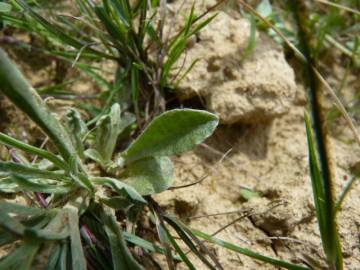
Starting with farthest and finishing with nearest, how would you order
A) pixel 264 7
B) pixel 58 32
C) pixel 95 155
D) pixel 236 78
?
pixel 264 7, pixel 236 78, pixel 58 32, pixel 95 155

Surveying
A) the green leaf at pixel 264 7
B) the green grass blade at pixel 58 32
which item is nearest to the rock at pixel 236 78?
the green leaf at pixel 264 7

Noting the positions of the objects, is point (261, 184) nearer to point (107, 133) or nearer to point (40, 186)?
point (107, 133)

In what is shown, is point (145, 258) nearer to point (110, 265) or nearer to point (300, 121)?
point (110, 265)

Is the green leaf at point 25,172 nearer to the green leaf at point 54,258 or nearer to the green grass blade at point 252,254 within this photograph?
the green leaf at point 54,258

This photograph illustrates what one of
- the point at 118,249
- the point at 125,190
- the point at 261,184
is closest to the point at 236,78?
the point at 261,184

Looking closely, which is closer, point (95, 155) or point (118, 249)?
point (118, 249)

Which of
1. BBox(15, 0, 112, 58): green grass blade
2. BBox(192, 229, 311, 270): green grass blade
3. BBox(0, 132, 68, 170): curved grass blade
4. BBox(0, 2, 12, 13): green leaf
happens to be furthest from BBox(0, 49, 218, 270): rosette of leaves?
BBox(0, 2, 12, 13): green leaf

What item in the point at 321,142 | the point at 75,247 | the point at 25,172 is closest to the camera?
the point at 321,142

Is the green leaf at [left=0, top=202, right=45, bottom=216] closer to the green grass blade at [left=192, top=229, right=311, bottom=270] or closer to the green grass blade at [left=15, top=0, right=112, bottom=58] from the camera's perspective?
the green grass blade at [left=192, top=229, right=311, bottom=270]

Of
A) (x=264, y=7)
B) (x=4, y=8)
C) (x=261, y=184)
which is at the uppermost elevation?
(x=4, y=8)
